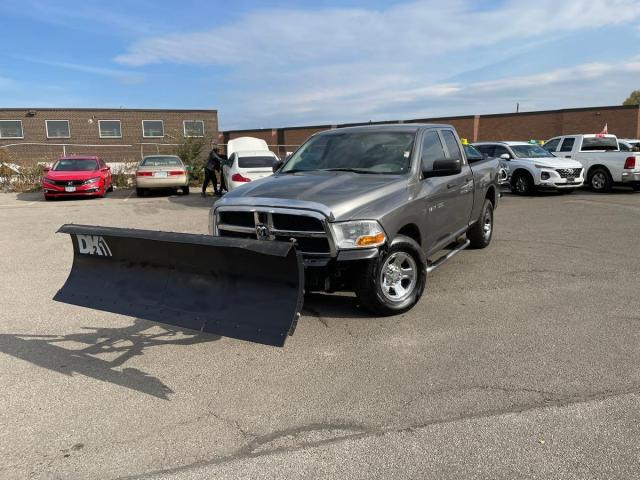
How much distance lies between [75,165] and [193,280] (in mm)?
16758

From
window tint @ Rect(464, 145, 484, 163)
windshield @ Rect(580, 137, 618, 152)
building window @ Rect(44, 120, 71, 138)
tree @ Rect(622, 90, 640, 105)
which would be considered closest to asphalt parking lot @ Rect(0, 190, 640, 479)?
window tint @ Rect(464, 145, 484, 163)

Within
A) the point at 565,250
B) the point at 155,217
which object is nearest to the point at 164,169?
the point at 155,217

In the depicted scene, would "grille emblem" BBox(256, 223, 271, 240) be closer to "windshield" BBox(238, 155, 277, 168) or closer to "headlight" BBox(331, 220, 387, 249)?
"headlight" BBox(331, 220, 387, 249)

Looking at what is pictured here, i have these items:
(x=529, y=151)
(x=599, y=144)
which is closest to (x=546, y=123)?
(x=599, y=144)

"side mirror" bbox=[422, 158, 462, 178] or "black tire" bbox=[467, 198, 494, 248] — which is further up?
"side mirror" bbox=[422, 158, 462, 178]

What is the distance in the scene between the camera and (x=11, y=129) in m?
39.7

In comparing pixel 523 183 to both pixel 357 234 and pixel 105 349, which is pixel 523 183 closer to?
pixel 357 234

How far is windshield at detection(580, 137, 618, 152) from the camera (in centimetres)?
1733

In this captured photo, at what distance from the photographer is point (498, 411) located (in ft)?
10.9

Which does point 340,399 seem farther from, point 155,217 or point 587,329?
point 155,217

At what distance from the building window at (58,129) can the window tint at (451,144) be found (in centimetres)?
4122

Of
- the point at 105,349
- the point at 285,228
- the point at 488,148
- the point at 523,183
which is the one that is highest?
the point at 488,148

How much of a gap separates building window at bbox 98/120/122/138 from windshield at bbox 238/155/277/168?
3145 centimetres

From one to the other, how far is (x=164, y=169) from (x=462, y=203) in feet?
44.3
